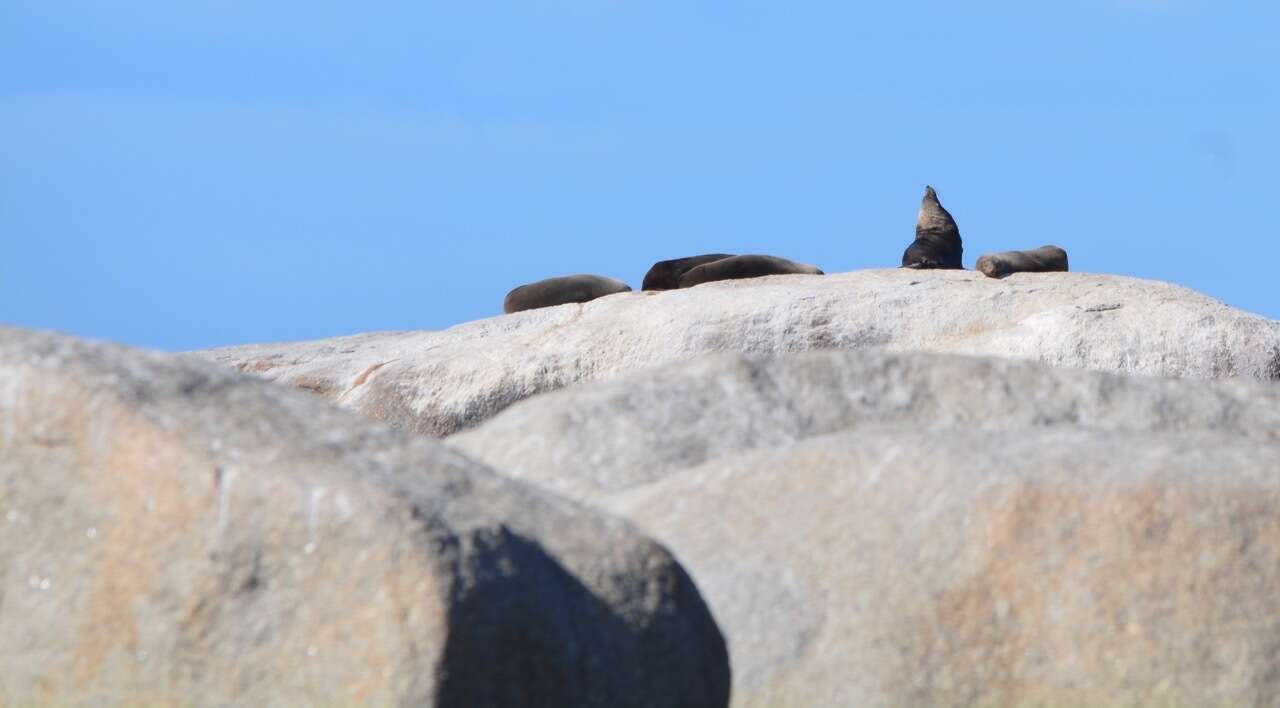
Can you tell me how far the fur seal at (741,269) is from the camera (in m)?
16.5

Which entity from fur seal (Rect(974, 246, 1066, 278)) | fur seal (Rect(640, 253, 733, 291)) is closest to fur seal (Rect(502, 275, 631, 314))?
fur seal (Rect(640, 253, 733, 291))

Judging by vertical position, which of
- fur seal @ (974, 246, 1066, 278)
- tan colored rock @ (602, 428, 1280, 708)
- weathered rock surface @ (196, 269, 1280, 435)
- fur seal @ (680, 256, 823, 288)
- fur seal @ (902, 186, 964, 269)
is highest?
fur seal @ (902, 186, 964, 269)

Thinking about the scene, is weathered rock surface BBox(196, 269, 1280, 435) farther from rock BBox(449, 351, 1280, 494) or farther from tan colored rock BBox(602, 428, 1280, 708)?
tan colored rock BBox(602, 428, 1280, 708)

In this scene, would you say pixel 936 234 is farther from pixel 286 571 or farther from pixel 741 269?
pixel 286 571

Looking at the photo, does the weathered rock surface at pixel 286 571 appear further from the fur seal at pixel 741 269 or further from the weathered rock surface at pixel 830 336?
the fur seal at pixel 741 269

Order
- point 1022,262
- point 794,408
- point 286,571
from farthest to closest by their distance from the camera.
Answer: point 1022,262, point 794,408, point 286,571

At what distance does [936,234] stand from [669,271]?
5.29 m

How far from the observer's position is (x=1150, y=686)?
458cm

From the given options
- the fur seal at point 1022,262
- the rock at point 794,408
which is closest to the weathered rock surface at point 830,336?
the fur seal at point 1022,262

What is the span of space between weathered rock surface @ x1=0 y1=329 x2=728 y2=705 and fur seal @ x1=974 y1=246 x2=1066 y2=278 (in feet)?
32.4

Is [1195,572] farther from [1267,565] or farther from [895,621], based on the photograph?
[895,621]

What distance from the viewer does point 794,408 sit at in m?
6.08

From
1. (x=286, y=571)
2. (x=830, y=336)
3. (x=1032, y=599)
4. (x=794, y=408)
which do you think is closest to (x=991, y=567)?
(x=1032, y=599)

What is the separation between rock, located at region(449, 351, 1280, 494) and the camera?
582 centimetres
